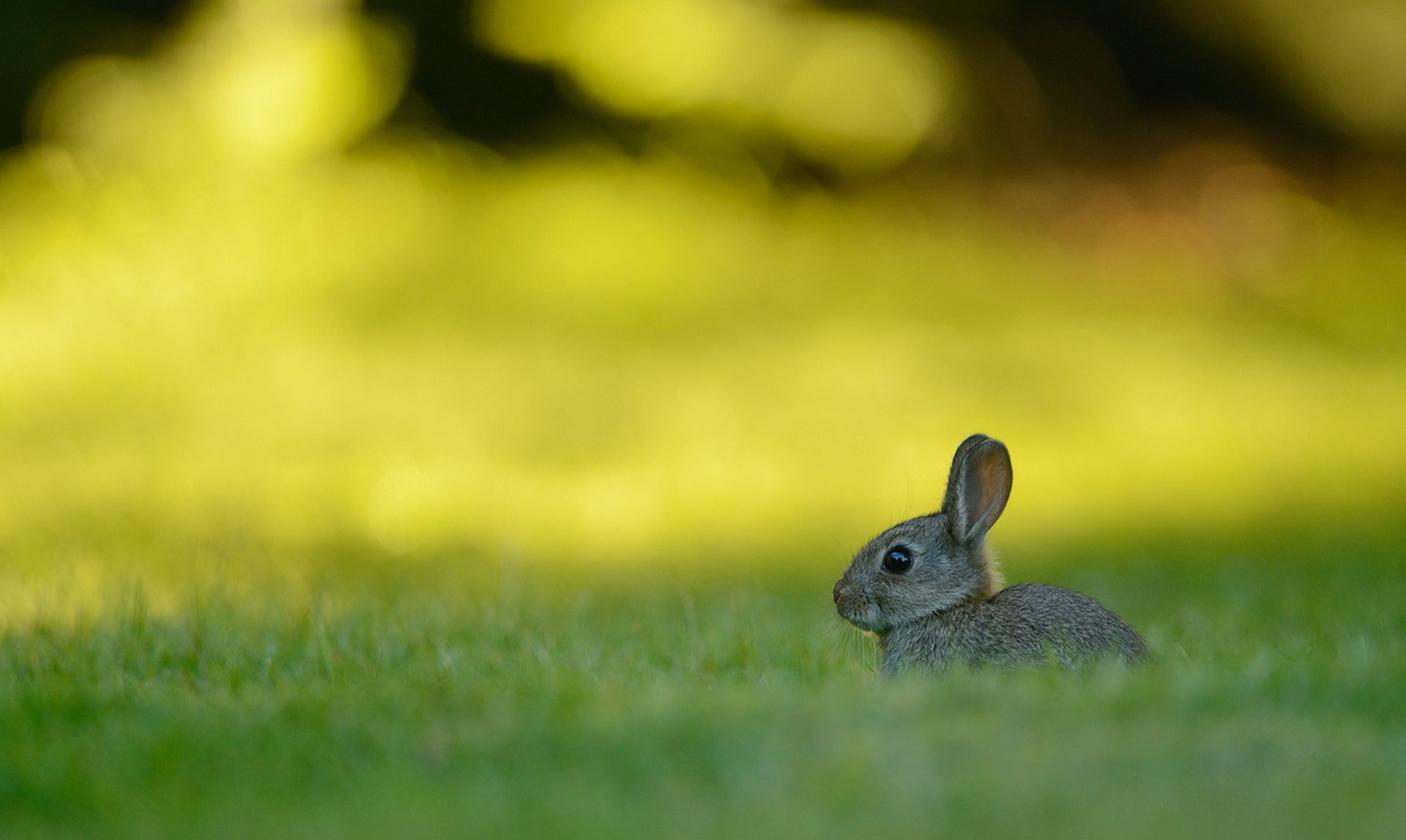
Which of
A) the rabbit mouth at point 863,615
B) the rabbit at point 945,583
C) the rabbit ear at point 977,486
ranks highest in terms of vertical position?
the rabbit ear at point 977,486

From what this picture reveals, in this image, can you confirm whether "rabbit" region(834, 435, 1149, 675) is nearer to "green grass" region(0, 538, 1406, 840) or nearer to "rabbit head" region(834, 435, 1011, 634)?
"rabbit head" region(834, 435, 1011, 634)

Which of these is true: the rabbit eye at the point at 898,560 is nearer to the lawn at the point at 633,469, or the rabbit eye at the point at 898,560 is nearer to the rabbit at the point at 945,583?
the rabbit at the point at 945,583

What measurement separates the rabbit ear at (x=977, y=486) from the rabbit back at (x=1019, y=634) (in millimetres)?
251

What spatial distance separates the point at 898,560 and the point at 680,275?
7075 mm

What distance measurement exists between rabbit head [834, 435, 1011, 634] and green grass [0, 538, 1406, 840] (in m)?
0.21

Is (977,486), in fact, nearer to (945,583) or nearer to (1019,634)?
(945,583)

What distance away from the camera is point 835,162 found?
1330cm

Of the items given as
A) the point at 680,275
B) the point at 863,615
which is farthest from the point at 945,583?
the point at 680,275

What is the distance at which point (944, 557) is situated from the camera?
5.28 metres

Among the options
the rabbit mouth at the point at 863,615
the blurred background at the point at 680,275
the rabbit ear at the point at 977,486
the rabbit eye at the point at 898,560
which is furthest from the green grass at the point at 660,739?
the blurred background at the point at 680,275

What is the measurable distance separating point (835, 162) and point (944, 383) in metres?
3.13

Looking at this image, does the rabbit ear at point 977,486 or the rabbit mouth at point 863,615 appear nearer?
the rabbit ear at point 977,486

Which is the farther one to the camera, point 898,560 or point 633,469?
point 633,469

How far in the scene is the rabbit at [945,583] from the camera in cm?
491
